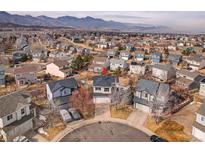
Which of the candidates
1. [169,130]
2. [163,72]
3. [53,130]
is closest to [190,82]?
[163,72]

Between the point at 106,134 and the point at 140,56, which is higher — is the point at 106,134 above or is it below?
below

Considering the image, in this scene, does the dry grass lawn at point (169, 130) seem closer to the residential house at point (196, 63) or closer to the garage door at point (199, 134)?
the garage door at point (199, 134)

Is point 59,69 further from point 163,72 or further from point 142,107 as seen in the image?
point 142,107

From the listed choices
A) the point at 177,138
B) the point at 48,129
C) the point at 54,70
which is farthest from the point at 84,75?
the point at 177,138

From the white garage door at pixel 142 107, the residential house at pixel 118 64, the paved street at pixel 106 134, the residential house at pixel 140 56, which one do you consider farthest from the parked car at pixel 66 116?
the residential house at pixel 140 56

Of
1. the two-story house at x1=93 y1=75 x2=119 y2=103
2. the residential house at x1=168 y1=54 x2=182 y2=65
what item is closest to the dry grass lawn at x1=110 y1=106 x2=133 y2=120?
the two-story house at x1=93 y1=75 x2=119 y2=103

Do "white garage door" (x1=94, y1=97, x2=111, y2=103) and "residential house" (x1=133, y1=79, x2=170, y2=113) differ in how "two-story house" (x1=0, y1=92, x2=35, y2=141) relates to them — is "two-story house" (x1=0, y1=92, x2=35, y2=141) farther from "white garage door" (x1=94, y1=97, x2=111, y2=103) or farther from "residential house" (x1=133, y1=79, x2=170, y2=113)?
"residential house" (x1=133, y1=79, x2=170, y2=113)
